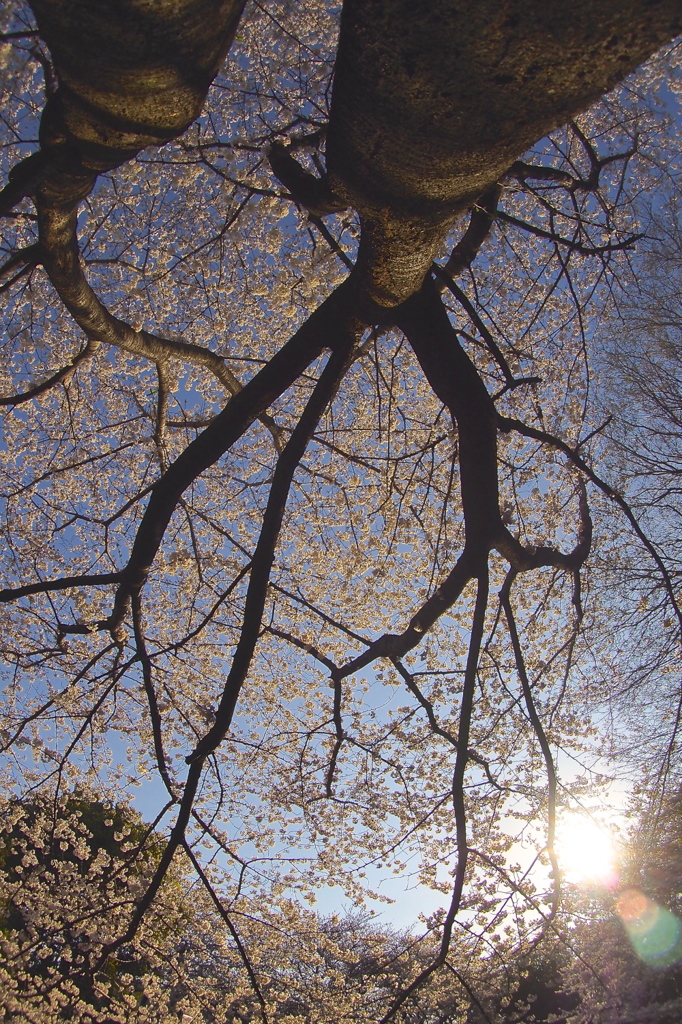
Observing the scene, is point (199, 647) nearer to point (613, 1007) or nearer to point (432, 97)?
point (432, 97)

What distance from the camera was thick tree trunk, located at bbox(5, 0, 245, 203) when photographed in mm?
1142

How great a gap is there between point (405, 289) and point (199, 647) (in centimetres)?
537

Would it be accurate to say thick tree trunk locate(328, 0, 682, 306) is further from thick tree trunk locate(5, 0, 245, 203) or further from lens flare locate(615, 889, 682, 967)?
lens flare locate(615, 889, 682, 967)

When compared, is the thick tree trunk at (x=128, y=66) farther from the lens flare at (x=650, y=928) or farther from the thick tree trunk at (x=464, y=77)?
the lens flare at (x=650, y=928)

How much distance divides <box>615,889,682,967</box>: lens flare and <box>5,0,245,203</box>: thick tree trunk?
581 inches

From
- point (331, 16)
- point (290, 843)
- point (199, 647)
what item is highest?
point (331, 16)

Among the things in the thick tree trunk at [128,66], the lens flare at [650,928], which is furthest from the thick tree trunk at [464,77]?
the lens flare at [650,928]

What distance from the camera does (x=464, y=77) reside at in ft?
3.43

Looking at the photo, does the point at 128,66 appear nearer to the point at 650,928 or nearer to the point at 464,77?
the point at 464,77

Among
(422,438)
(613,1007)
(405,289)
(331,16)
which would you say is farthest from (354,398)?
(613,1007)

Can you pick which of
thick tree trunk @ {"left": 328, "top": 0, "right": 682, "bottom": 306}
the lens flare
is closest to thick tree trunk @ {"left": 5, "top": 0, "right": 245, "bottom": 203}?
thick tree trunk @ {"left": 328, "top": 0, "right": 682, "bottom": 306}

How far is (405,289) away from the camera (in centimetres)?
277

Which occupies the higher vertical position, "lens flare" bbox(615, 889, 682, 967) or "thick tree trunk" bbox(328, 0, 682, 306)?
"thick tree trunk" bbox(328, 0, 682, 306)

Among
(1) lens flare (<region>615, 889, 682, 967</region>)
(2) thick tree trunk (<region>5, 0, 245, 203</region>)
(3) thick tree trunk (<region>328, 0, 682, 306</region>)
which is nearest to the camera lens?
(3) thick tree trunk (<region>328, 0, 682, 306</region>)
